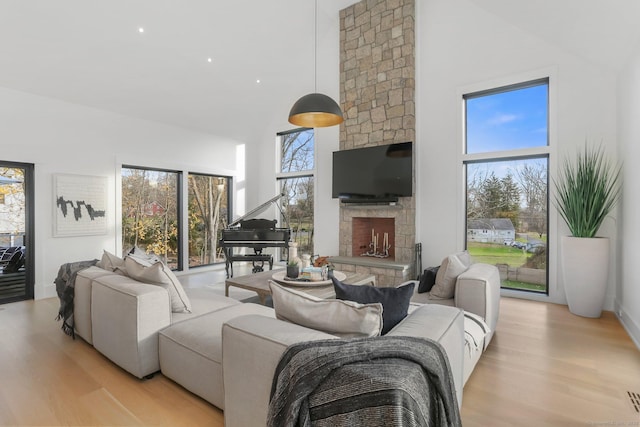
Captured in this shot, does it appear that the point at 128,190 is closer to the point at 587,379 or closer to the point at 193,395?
the point at 193,395

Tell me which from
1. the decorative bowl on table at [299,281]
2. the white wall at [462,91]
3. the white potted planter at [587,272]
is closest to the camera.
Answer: the decorative bowl on table at [299,281]

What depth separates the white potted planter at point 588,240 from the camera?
380cm

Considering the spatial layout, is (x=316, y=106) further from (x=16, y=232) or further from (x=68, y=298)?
(x=16, y=232)

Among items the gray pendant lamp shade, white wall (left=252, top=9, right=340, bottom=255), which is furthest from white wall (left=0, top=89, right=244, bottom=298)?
the gray pendant lamp shade

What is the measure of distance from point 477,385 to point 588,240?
2.63 meters

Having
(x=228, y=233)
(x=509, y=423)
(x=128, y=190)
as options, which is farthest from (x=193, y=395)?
(x=128, y=190)

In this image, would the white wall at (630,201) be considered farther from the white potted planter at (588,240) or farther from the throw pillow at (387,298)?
the throw pillow at (387,298)

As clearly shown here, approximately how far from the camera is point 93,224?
5.36 meters

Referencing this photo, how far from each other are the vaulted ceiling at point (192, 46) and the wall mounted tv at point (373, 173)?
210 centimetres

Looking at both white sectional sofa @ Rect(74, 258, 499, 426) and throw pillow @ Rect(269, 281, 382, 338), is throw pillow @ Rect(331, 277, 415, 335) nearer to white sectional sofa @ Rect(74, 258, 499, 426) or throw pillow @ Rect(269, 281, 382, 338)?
white sectional sofa @ Rect(74, 258, 499, 426)

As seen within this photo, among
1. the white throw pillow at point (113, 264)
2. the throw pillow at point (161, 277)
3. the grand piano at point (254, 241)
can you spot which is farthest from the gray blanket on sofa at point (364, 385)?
the grand piano at point (254, 241)

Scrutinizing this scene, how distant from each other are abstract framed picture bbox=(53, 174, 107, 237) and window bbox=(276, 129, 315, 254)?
3.39 metres

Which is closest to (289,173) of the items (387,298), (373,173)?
(373,173)

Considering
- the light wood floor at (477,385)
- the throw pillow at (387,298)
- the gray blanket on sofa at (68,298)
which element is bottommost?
the light wood floor at (477,385)
